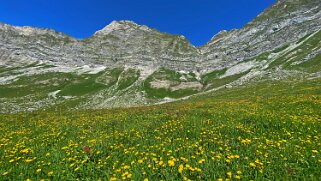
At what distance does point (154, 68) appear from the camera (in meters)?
171

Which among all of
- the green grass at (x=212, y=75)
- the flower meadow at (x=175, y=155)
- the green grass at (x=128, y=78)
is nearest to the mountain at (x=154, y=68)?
the green grass at (x=128, y=78)

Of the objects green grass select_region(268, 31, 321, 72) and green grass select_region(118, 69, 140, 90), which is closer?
green grass select_region(268, 31, 321, 72)

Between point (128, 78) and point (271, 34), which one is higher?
point (271, 34)

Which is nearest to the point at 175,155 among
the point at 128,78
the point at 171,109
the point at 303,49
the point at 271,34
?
the point at 171,109

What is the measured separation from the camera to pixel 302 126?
13.8 m

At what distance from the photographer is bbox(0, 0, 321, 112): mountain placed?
4035 inches

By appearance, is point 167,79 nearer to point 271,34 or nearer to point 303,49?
point 303,49

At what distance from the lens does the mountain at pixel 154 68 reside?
10250 centimetres

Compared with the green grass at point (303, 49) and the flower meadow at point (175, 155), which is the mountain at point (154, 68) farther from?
the flower meadow at point (175, 155)

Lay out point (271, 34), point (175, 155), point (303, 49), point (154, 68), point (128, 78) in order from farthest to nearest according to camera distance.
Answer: point (154, 68) < point (271, 34) < point (128, 78) < point (303, 49) < point (175, 155)

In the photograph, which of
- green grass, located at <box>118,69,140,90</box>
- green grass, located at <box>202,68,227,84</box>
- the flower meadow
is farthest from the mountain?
the flower meadow

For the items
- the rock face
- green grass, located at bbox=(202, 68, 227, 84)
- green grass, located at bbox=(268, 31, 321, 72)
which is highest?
the rock face

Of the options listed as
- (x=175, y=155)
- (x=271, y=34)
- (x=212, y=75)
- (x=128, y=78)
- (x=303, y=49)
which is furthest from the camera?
(x=271, y=34)

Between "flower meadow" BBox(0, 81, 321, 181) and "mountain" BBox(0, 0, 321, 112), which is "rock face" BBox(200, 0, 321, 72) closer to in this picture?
"mountain" BBox(0, 0, 321, 112)
